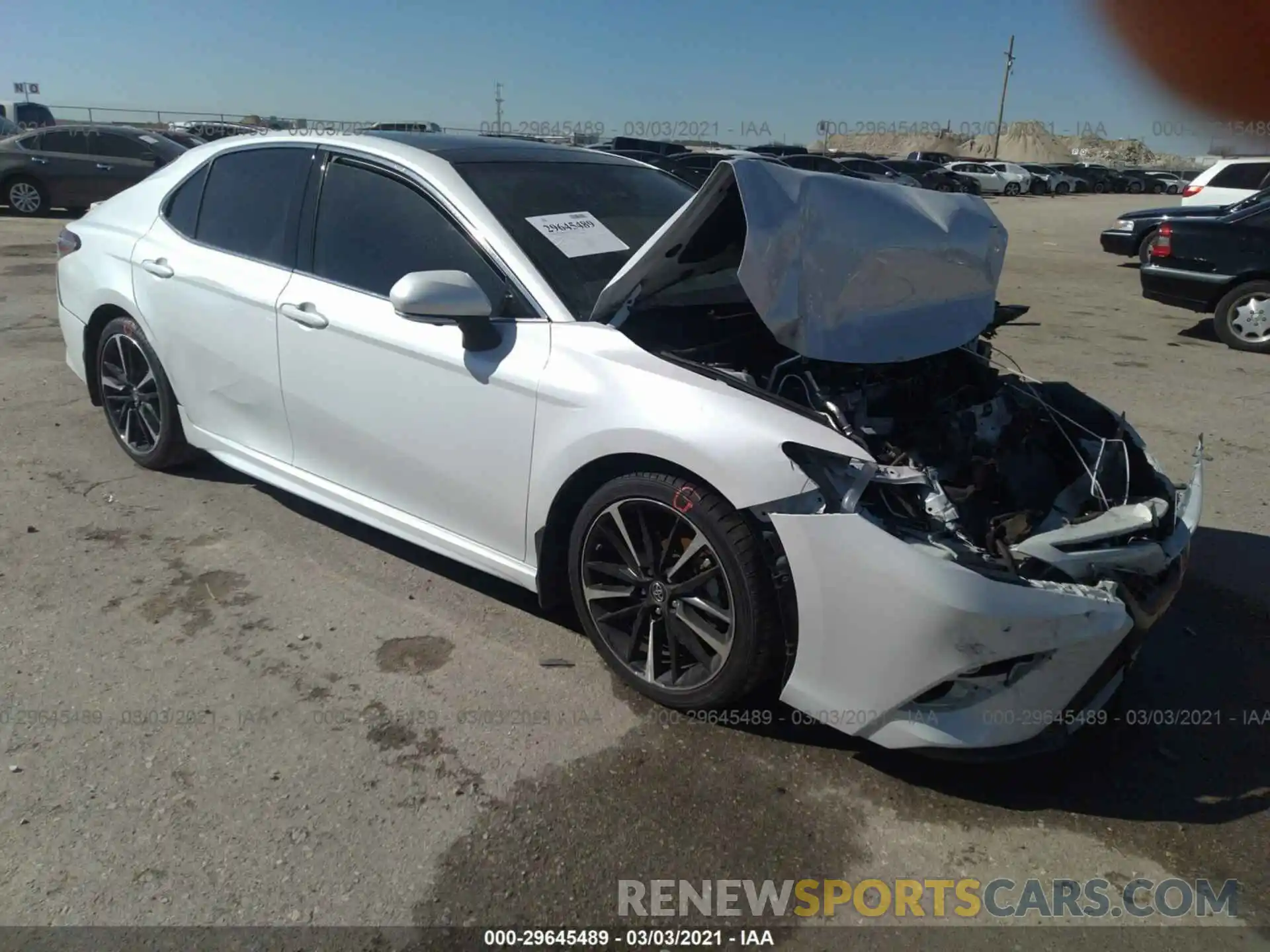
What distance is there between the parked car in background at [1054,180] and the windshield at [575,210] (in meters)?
43.7

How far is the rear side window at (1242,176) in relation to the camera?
49.2ft

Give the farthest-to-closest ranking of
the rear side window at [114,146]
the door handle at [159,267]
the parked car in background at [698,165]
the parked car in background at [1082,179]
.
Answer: the parked car in background at [1082,179], the rear side window at [114,146], the door handle at [159,267], the parked car in background at [698,165]

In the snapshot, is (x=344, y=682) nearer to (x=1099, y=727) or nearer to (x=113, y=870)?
(x=113, y=870)

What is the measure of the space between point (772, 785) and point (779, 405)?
1.10 metres

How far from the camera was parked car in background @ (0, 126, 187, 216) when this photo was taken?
Result: 16609 mm

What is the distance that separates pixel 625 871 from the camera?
96.7 inches

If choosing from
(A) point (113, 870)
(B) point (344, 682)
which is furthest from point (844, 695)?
(A) point (113, 870)

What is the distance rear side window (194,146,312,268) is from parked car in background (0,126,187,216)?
46.4ft

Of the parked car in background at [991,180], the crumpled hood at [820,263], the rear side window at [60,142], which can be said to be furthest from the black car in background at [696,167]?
the parked car in background at [991,180]

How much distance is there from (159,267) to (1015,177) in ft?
140

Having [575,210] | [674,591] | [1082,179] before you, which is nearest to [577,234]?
[575,210]

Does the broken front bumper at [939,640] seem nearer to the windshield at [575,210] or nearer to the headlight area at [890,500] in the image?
the headlight area at [890,500]

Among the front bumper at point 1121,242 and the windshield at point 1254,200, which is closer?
the windshield at point 1254,200

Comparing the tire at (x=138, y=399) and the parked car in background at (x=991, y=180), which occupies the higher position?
the parked car in background at (x=991, y=180)
